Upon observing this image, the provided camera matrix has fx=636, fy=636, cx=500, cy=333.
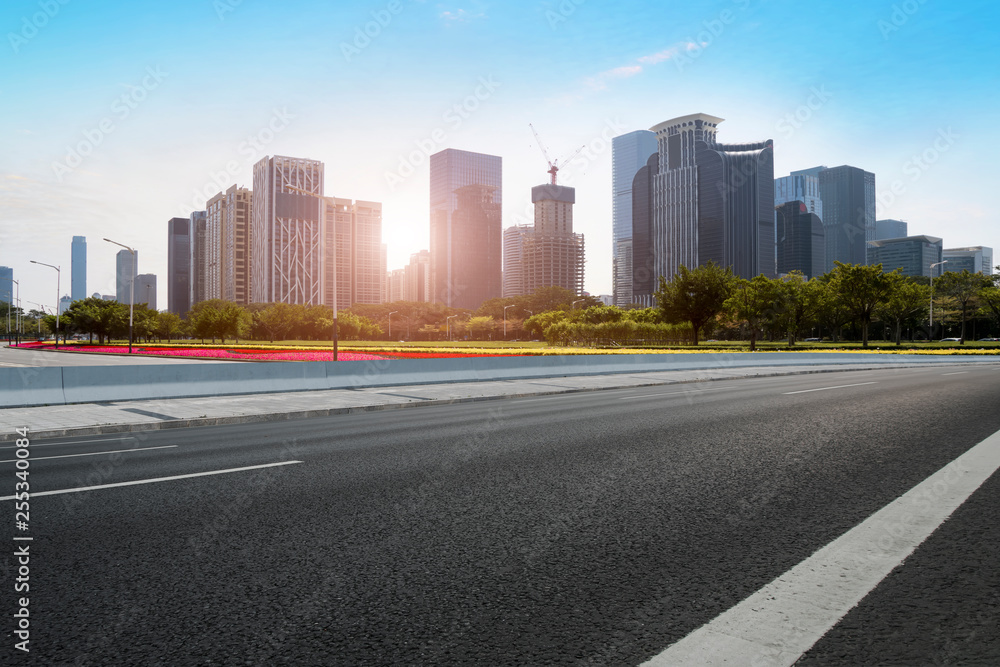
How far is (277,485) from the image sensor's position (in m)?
6.20

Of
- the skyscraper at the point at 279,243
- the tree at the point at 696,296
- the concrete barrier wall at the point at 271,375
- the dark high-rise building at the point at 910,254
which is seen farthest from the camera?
the dark high-rise building at the point at 910,254

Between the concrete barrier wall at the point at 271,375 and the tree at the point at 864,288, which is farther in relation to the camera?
the tree at the point at 864,288

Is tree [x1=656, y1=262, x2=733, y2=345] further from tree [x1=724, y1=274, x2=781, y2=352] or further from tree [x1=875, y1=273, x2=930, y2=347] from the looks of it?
tree [x1=875, y1=273, x2=930, y2=347]

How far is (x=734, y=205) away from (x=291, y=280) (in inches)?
5399

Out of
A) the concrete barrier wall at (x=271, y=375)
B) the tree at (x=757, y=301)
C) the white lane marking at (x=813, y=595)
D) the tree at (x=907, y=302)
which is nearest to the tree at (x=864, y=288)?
the tree at (x=757, y=301)

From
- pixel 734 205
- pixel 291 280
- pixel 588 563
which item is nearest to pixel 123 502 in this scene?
pixel 588 563

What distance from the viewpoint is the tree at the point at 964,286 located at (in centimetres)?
7319

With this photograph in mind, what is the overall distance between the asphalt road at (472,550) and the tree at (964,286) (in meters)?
80.3

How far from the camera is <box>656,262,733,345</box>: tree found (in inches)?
2464

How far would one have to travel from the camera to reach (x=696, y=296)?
63.0 meters

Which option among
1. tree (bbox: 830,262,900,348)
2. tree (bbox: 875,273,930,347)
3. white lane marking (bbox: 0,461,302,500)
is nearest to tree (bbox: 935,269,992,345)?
tree (bbox: 875,273,930,347)

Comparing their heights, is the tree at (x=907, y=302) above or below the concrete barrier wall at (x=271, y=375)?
above

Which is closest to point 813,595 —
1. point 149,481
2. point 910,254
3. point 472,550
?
point 472,550

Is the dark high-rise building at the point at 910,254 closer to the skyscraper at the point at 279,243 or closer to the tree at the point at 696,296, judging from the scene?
the tree at the point at 696,296
